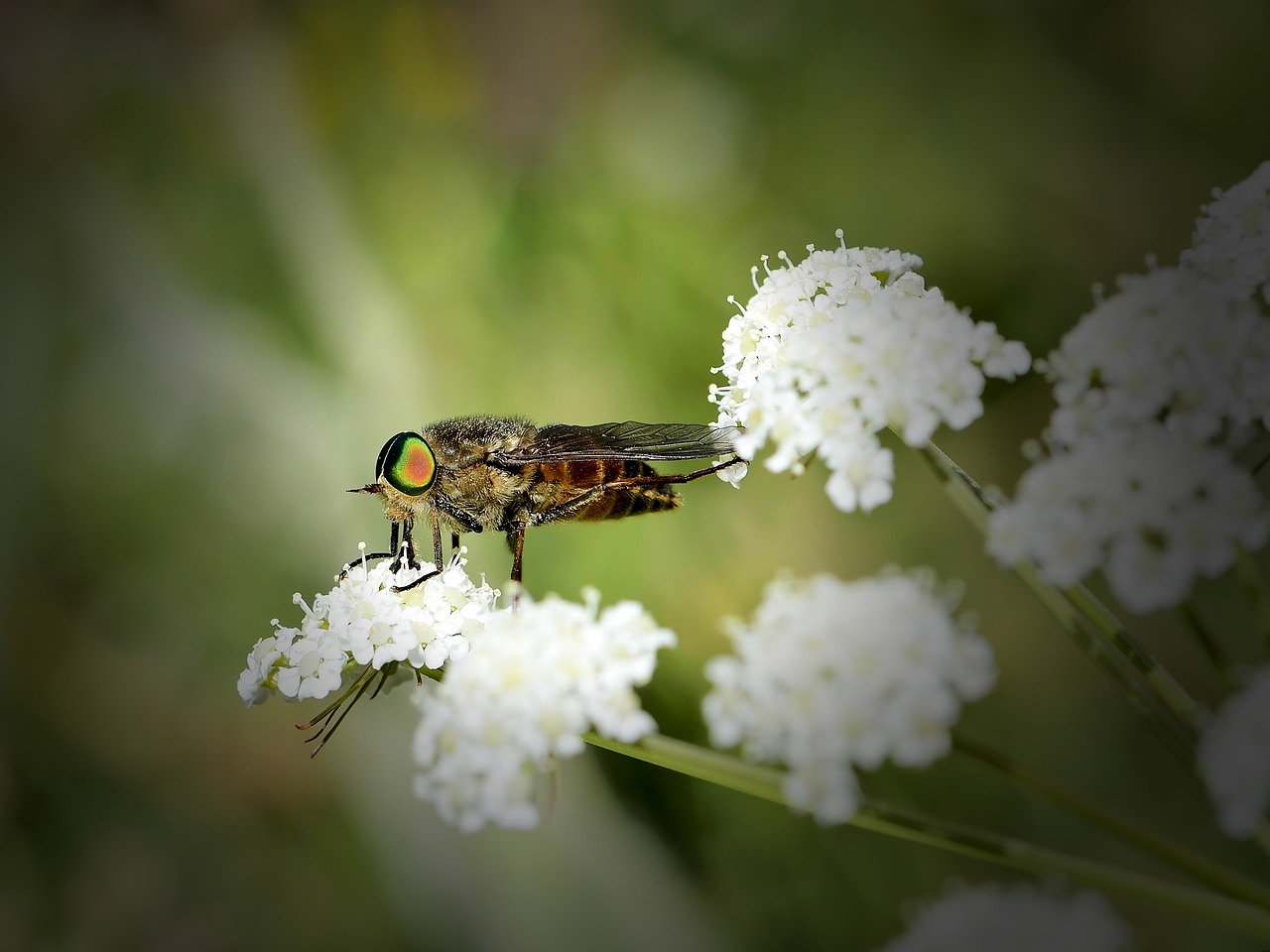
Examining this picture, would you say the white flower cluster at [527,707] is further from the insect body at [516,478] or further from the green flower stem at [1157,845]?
the insect body at [516,478]

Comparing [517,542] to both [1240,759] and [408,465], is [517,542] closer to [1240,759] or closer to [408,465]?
[408,465]

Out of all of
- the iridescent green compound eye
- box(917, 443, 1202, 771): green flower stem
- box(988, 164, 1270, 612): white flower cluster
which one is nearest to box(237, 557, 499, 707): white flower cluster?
the iridescent green compound eye

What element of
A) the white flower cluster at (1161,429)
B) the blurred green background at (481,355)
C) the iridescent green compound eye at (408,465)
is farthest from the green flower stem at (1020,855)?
the blurred green background at (481,355)

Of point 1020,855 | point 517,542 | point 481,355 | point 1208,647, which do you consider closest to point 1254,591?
point 1208,647

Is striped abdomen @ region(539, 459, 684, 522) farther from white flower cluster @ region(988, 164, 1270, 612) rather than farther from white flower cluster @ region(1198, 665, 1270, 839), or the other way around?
white flower cluster @ region(1198, 665, 1270, 839)

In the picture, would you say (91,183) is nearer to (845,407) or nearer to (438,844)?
(438,844)
